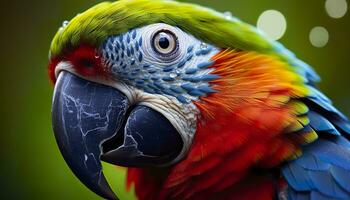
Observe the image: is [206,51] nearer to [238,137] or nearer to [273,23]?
[238,137]

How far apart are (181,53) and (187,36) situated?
0.04 m

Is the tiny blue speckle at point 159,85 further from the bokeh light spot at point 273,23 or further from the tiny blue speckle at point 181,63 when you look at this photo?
the bokeh light spot at point 273,23

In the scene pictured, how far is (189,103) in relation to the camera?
1.03 m

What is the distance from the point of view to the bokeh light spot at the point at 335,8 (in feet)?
8.53

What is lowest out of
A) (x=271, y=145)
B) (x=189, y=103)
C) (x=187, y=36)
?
(x=271, y=145)

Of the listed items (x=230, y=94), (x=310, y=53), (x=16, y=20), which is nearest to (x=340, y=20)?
(x=310, y=53)

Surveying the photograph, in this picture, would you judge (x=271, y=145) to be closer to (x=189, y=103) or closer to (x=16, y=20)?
(x=189, y=103)

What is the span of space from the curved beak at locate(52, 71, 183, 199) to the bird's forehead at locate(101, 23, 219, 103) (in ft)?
0.15

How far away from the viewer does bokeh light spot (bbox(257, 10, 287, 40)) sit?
2.34m

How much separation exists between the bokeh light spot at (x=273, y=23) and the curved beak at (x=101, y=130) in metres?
1.42

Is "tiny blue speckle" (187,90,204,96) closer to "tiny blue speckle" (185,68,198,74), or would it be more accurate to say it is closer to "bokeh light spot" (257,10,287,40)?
"tiny blue speckle" (185,68,198,74)

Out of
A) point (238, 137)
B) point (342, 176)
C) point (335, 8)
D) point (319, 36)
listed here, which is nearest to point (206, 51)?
point (238, 137)

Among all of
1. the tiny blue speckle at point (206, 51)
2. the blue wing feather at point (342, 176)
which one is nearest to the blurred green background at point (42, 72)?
the tiny blue speckle at point (206, 51)

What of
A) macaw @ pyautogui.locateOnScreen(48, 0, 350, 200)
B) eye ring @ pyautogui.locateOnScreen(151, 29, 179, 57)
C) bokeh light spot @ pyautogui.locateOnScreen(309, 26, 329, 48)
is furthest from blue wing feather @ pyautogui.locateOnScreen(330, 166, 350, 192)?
bokeh light spot @ pyautogui.locateOnScreen(309, 26, 329, 48)
